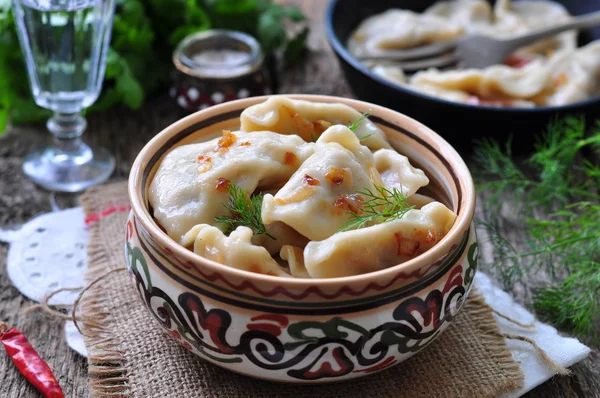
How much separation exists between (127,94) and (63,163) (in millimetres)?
411

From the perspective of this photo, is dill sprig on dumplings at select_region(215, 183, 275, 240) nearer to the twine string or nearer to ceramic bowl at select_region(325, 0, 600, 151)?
the twine string

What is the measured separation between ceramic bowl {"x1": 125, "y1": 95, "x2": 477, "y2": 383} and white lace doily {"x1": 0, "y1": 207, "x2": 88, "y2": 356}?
0.56 metres

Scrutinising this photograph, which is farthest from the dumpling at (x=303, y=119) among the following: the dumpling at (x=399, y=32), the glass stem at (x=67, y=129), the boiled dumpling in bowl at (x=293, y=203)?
the dumpling at (x=399, y=32)

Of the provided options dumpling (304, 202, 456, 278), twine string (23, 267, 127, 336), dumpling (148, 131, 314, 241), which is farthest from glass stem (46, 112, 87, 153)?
dumpling (304, 202, 456, 278)

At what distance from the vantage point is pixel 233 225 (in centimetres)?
180

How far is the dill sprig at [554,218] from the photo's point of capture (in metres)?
2.25

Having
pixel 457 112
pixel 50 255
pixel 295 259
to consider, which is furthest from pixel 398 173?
pixel 50 255

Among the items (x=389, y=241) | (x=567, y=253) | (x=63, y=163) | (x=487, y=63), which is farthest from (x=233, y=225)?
(x=487, y=63)

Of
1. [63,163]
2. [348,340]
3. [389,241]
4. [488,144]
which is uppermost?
[389,241]

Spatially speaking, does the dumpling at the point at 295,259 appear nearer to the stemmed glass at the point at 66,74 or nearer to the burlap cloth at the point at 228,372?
the burlap cloth at the point at 228,372

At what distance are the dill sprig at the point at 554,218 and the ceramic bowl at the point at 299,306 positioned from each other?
0.60 m

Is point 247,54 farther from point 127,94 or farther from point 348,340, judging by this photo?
point 348,340

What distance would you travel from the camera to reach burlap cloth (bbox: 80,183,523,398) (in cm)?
182

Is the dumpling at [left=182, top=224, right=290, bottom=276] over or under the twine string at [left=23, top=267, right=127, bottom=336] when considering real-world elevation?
over
